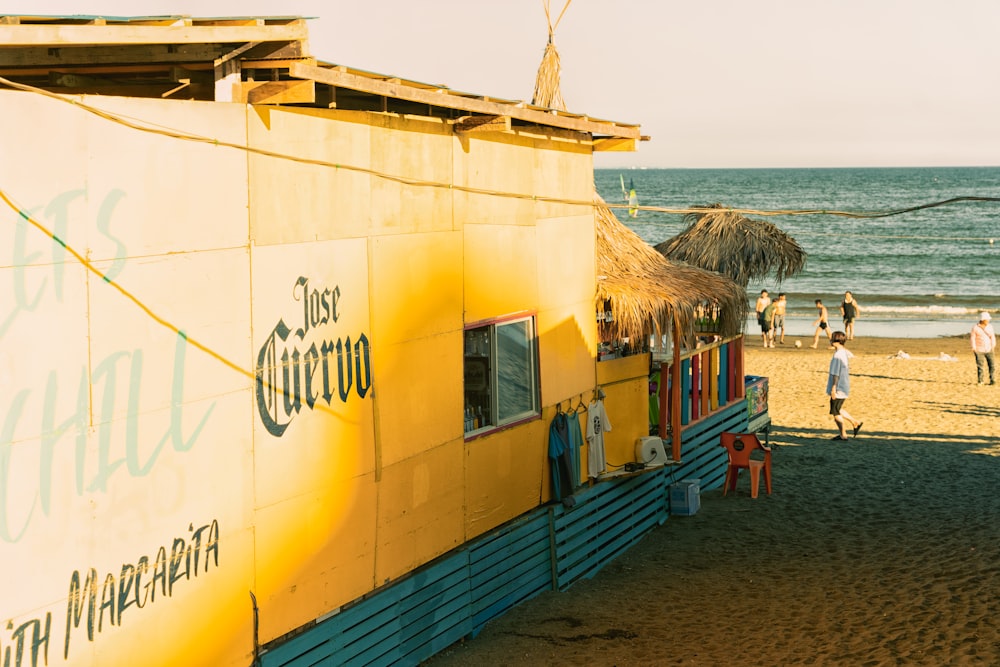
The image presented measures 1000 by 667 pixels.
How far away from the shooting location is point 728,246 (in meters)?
18.4

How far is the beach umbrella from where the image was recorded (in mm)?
18531

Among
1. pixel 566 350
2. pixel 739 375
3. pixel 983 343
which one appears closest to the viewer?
pixel 566 350

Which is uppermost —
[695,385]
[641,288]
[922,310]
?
[641,288]

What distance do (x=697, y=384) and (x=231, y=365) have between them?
8219 millimetres

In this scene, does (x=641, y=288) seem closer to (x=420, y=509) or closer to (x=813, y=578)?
(x=813, y=578)

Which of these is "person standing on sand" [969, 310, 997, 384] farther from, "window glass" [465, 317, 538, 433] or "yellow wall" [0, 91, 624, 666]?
"yellow wall" [0, 91, 624, 666]

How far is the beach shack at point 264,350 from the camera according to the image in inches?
206

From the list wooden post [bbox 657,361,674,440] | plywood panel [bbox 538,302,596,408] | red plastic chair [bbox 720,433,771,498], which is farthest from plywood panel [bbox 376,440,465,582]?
red plastic chair [bbox 720,433,771,498]

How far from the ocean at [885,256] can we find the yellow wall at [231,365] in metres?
17.8

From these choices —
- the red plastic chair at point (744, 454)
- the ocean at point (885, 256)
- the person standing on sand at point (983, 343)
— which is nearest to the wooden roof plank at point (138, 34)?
the red plastic chair at point (744, 454)

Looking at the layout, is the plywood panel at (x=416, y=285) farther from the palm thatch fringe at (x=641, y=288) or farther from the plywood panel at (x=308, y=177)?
the palm thatch fringe at (x=641, y=288)

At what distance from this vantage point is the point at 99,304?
5461 mm

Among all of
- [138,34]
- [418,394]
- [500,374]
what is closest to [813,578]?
[500,374]

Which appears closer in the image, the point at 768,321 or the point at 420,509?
the point at 420,509
